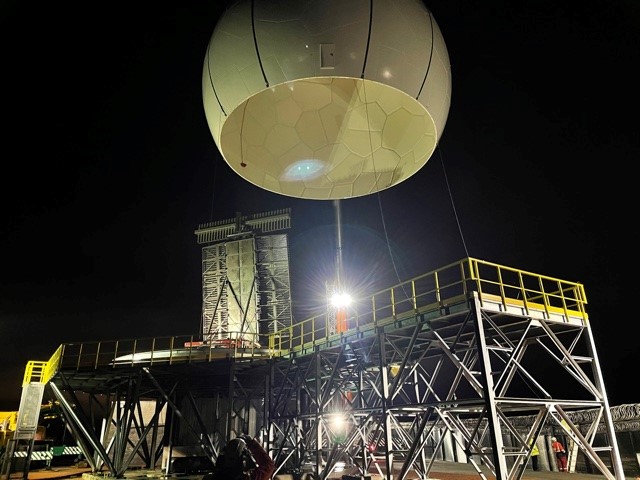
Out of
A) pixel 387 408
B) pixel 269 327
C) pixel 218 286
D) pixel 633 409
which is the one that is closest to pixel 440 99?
pixel 387 408

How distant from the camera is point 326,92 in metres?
8.89

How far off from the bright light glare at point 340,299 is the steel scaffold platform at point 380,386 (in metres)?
3.88

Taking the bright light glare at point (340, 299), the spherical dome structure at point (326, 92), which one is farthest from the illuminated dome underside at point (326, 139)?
the bright light glare at point (340, 299)

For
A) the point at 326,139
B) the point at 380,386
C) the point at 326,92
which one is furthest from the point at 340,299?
the point at 326,92

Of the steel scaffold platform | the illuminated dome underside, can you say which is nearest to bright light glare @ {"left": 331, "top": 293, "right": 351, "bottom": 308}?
the steel scaffold platform

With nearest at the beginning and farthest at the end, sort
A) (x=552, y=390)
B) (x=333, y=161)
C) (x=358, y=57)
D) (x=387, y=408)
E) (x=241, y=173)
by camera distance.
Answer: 1. (x=358, y=57)
2. (x=241, y=173)
3. (x=333, y=161)
4. (x=387, y=408)
5. (x=552, y=390)

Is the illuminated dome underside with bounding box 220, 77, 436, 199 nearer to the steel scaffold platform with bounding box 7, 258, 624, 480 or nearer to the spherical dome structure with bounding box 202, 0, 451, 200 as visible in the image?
the spherical dome structure with bounding box 202, 0, 451, 200

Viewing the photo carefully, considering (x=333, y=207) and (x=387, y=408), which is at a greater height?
(x=333, y=207)

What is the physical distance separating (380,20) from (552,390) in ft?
143

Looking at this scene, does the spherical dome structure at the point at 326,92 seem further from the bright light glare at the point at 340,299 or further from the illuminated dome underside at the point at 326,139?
the bright light glare at the point at 340,299

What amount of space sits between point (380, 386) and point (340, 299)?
1385 centimetres

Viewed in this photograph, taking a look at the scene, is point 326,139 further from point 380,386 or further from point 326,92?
point 380,386

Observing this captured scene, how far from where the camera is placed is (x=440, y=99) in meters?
7.42

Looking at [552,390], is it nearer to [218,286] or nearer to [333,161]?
[218,286]
